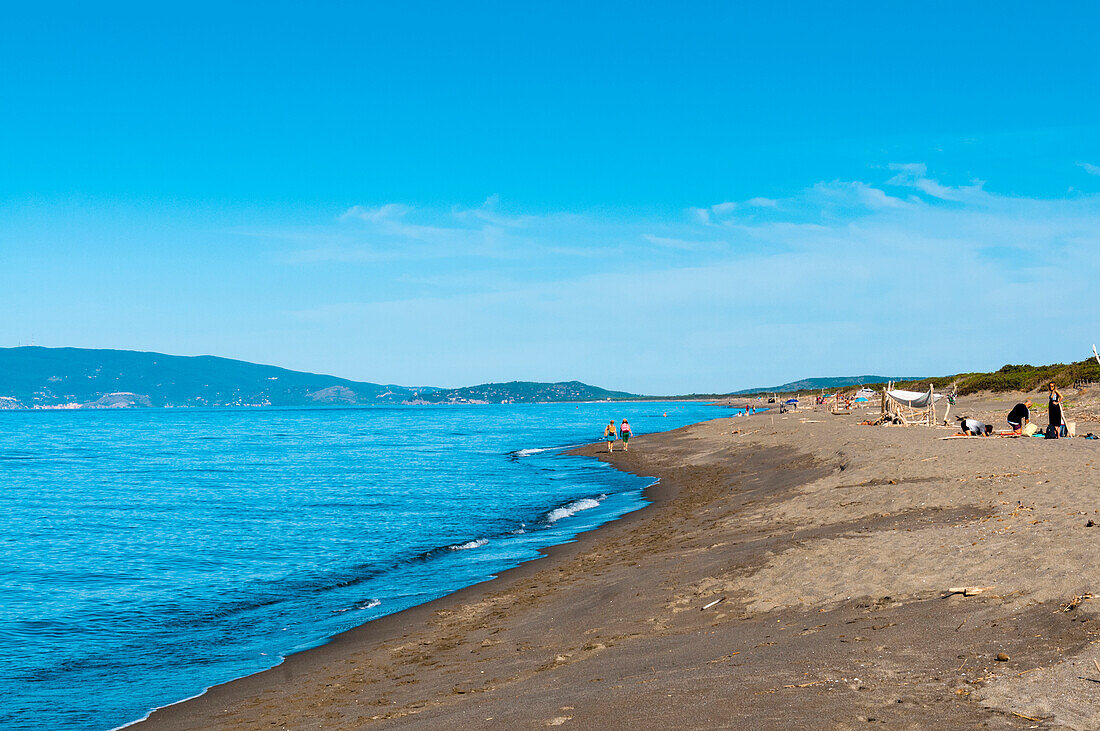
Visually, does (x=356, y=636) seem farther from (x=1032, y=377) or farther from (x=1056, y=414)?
(x=1032, y=377)

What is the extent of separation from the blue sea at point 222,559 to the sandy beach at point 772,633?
1849 mm

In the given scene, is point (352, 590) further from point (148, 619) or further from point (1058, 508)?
point (1058, 508)

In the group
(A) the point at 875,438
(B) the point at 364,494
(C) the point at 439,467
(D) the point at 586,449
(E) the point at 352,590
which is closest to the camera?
(E) the point at 352,590

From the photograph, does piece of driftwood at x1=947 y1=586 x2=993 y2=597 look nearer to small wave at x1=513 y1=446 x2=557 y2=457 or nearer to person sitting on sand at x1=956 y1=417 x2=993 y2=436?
person sitting on sand at x1=956 y1=417 x2=993 y2=436

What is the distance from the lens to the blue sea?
12.4 meters

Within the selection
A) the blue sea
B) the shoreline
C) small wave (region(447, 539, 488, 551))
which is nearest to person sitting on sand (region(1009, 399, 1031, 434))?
the blue sea

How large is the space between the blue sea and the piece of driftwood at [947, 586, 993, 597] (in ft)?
33.8

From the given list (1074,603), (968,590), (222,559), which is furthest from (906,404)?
(1074,603)

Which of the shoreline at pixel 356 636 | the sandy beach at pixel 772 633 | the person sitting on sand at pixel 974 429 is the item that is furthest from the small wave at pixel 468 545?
the person sitting on sand at pixel 974 429

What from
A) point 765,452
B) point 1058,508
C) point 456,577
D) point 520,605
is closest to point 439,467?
point 765,452

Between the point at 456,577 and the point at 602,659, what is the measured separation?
9.62 m

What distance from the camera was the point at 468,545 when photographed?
75.7 feet

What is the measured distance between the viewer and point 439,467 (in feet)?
169

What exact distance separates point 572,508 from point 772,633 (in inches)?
816
